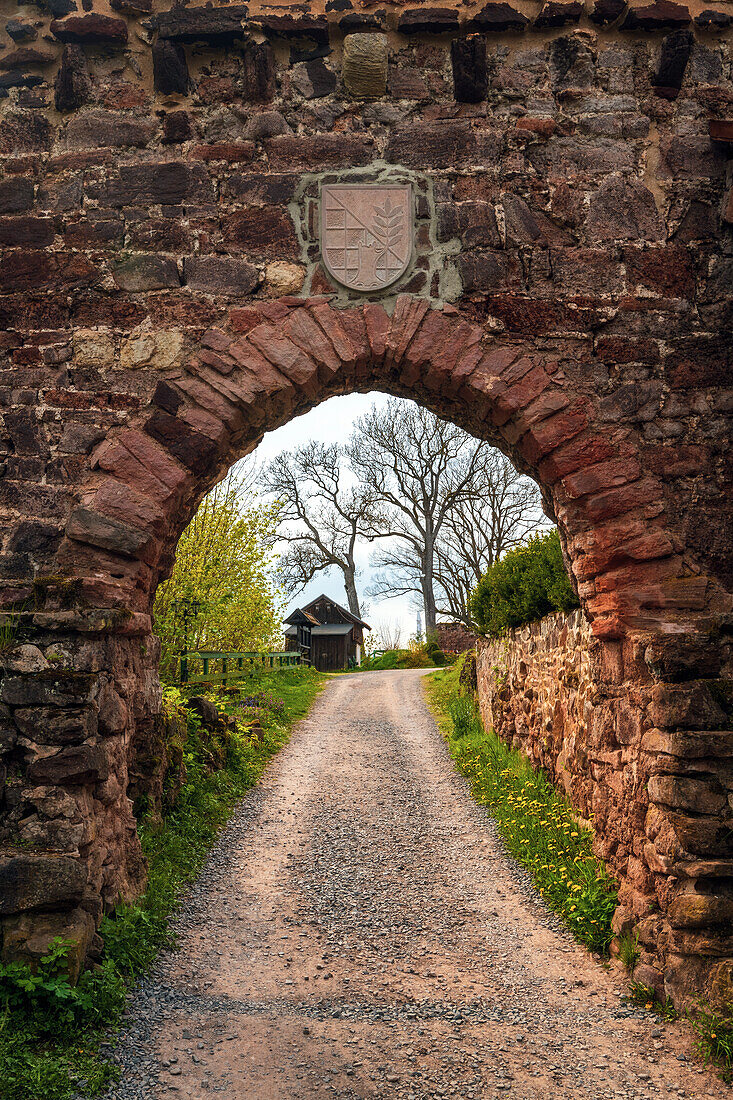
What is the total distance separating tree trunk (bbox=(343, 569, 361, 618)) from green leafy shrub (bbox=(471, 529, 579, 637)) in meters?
18.3

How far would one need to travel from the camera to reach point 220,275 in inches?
174

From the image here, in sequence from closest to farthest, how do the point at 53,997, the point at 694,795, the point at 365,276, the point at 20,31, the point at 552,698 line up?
the point at 53,997, the point at 694,795, the point at 365,276, the point at 20,31, the point at 552,698

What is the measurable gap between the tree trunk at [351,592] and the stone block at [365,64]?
2425cm

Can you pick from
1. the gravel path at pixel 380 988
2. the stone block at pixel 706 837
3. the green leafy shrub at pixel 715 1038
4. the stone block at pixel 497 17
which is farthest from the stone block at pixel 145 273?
the green leafy shrub at pixel 715 1038

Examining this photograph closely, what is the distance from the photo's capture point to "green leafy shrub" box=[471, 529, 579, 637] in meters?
6.40

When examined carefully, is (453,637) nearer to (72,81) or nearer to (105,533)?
(105,533)

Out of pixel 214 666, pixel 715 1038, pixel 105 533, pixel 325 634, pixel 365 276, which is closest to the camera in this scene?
pixel 715 1038

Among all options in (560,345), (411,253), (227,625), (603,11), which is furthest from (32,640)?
(227,625)

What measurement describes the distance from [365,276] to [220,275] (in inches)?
34.5

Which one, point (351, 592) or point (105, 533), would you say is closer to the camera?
point (105, 533)

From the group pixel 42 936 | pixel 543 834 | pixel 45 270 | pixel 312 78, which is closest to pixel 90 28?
pixel 312 78

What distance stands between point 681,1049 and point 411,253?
14.2ft

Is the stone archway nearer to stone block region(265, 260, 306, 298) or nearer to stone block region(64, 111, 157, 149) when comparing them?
stone block region(265, 260, 306, 298)

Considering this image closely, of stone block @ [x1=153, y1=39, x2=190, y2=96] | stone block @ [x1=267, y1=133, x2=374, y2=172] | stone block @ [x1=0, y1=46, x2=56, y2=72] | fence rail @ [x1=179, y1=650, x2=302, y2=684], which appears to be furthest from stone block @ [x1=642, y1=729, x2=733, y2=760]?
fence rail @ [x1=179, y1=650, x2=302, y2=684]
